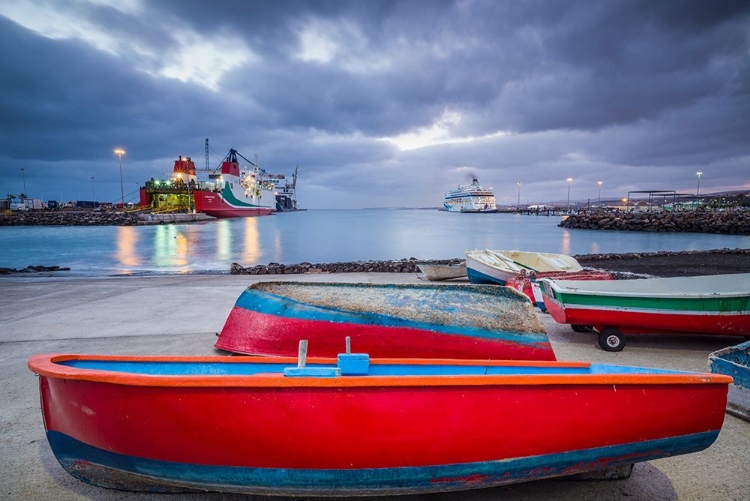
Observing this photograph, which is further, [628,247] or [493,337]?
[628,247]

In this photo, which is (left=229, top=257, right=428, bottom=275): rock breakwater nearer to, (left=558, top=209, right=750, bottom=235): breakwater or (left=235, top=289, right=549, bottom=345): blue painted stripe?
(left=235, top=289, right=549, bottom=345): blue painted stripe

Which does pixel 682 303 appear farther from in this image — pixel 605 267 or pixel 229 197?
pixel 229 197

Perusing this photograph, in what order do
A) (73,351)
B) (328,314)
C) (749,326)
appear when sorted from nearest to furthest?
(328,314) < (749,326) < (73,351)

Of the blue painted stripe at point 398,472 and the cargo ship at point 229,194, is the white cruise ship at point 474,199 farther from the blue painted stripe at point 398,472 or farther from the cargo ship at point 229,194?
the blue painted stripe at point 398,472

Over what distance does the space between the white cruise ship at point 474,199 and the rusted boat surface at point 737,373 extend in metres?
162

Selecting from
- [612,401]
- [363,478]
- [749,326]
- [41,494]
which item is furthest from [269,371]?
[749,326]

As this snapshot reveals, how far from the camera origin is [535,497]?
115 inches

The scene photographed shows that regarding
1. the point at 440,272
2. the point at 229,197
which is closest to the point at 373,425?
the point at 440,272

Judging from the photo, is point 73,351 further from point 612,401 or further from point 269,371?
point 612,401

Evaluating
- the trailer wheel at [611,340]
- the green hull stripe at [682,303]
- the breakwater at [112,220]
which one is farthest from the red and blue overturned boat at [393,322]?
the breakwater at [112,220]

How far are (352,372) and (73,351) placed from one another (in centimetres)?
541

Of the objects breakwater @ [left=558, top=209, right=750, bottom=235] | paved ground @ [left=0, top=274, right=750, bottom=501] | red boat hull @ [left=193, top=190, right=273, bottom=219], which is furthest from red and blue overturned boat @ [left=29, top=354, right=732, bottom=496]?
red boat hull @ [left=193, top=190, right=273, bottom=219]

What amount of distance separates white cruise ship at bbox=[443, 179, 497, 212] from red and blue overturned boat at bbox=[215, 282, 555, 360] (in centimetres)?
16189

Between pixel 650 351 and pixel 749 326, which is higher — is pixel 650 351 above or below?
below
